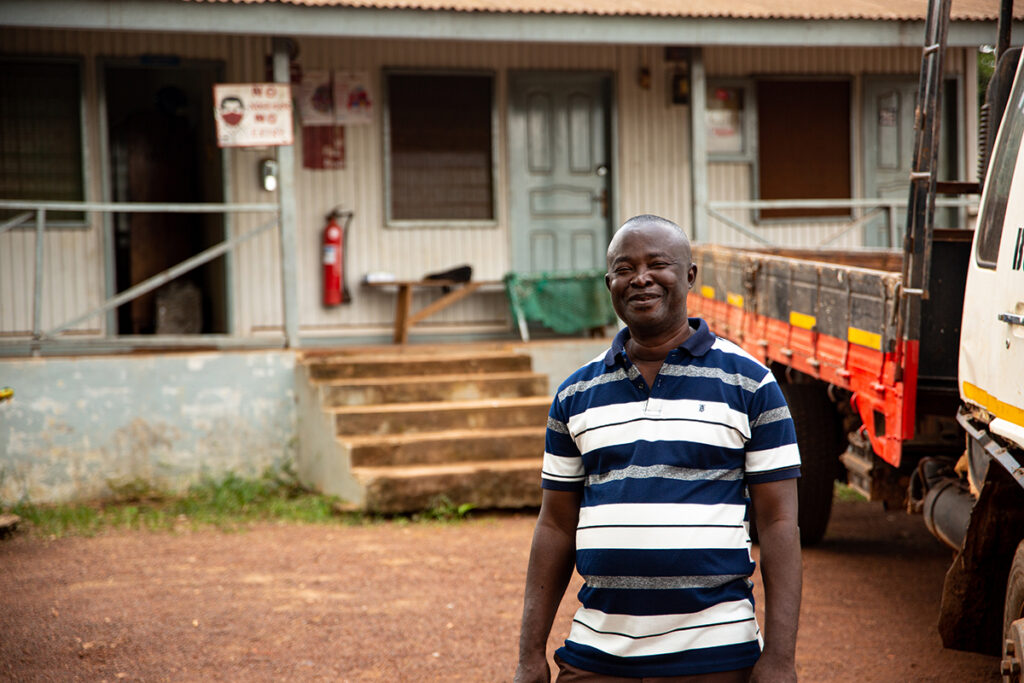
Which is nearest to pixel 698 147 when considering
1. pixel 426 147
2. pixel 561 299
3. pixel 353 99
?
pixel 561 299

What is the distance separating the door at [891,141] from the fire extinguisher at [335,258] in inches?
213

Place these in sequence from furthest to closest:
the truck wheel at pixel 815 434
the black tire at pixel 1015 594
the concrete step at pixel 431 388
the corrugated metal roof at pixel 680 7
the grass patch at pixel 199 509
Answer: the corrugated metal roof at pixel 680 7
the concrete step at pixel 431 388
the grass patch at pixel 199 509
the truck wheel at pixel 815 434
the black tire at pixel 1015 594

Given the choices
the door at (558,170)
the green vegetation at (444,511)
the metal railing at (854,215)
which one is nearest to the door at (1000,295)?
the green vegetation at (444,511)

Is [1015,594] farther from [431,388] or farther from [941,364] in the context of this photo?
[431,388]

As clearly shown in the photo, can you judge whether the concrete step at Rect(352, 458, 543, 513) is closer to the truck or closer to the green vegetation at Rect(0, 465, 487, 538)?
the green vegetation at Rect(0, 465, 487, 538)

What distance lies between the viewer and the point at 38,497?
8906 mm

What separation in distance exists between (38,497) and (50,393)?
2.62ft

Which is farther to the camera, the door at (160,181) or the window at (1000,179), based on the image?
the door at (160,181)

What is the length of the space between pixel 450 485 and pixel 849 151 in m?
6.36

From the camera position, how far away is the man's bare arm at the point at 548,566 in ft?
8.86

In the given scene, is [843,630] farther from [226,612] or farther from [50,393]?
[50,393]

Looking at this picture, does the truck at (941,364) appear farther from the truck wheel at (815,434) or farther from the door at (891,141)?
the door at (891,141)

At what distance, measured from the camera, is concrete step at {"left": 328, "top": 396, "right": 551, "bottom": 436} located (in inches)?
340

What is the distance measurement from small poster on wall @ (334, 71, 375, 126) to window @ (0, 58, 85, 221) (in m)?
2.28
